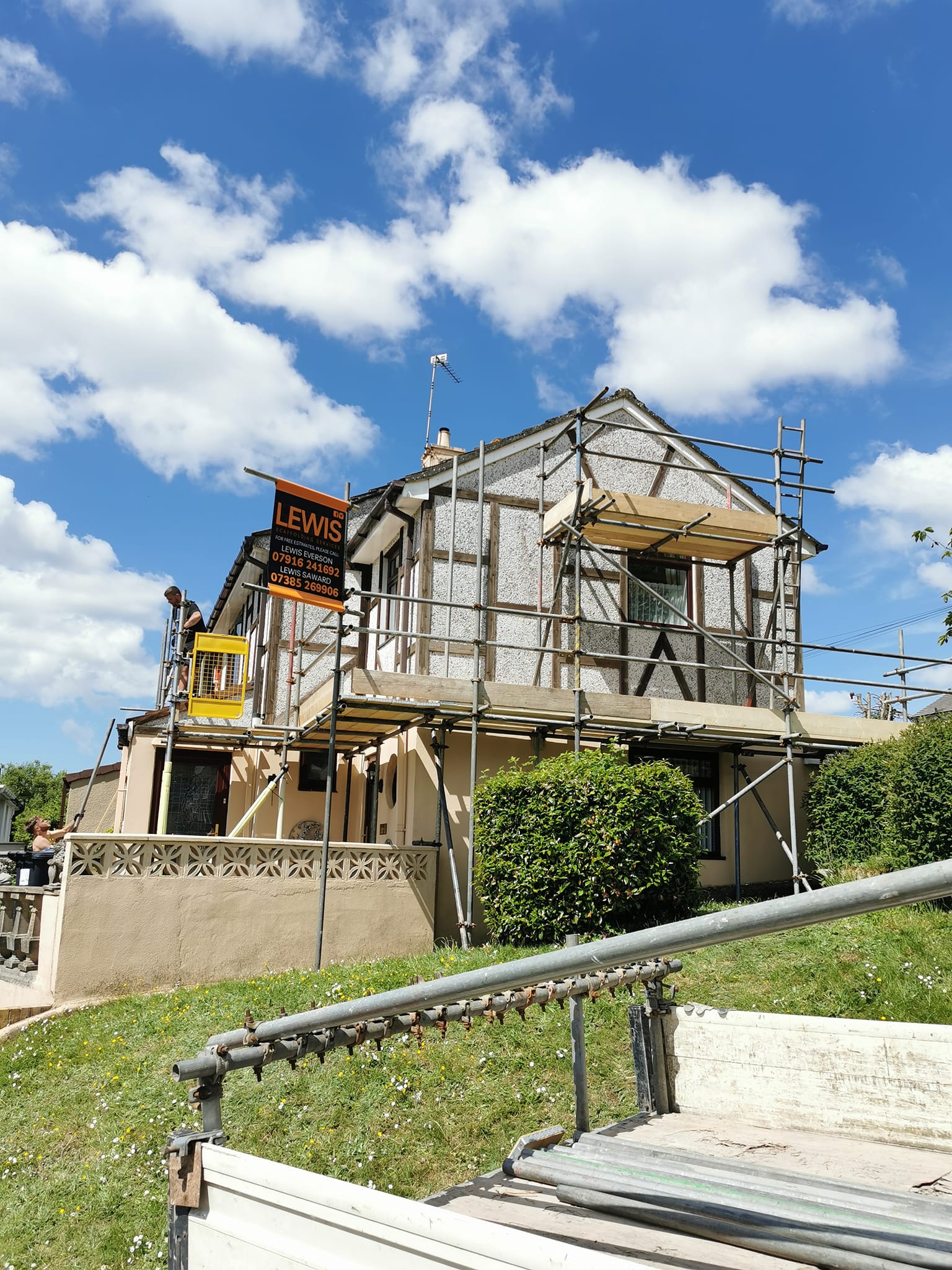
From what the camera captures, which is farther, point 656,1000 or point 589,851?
point 589,851

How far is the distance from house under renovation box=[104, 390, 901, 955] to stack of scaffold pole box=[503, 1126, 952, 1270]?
29.2 feet

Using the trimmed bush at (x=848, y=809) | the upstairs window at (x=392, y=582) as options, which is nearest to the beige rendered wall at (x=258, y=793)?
the upstairs window at (x=392, y=582)

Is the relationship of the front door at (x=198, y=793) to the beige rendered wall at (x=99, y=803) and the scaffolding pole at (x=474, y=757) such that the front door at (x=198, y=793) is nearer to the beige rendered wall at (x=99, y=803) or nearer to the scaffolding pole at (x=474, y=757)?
the beige rendered wall at (x=99, y=803)

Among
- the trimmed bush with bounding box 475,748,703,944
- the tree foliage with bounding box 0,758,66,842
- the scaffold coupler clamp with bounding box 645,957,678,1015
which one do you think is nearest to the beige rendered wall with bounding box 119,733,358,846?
the trimmed bush with bounding box 475,748,703,944

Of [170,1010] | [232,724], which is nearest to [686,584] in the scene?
[232,724]

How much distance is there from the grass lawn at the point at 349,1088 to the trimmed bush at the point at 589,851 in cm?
137

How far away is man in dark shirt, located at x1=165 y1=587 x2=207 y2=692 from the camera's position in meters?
18.2

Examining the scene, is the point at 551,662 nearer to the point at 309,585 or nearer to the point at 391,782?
the point at 391,782

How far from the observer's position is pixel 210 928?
12.1 m

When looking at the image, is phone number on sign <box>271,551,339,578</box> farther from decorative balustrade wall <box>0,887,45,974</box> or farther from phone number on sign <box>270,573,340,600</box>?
decorative balustrade wall <box>0,887,45,974</box>

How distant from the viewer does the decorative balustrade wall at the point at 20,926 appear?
12.5 m

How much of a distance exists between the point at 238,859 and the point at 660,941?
10776 mm

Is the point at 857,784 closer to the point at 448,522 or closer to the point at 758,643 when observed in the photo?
the point at 758,643

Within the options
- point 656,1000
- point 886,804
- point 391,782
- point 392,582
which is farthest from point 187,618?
point 656,1000
